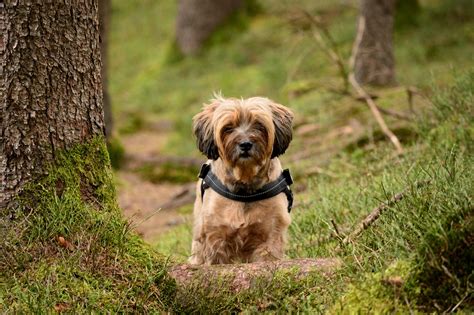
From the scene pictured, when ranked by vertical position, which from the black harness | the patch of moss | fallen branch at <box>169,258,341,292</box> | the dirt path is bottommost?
the dirt path

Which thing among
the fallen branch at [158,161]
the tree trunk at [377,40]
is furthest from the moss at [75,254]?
the tree trunk at [377,40]

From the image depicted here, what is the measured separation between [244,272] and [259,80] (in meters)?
12.0

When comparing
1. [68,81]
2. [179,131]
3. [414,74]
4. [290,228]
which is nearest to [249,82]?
[179,131]

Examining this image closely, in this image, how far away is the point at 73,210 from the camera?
4.42 m

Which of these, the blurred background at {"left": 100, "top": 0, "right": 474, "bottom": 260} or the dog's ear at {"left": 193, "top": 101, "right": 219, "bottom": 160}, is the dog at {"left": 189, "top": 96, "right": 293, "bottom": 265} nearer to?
the dog's ear at {"left": 193, "top": 101, "right": 219, "bottom": 160}

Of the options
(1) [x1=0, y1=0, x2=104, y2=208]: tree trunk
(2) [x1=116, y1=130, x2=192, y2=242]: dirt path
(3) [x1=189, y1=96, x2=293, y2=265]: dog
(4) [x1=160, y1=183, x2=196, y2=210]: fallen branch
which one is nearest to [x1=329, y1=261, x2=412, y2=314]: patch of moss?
(3) [x1=189, y1=96, x2=293, y2=265]: dog

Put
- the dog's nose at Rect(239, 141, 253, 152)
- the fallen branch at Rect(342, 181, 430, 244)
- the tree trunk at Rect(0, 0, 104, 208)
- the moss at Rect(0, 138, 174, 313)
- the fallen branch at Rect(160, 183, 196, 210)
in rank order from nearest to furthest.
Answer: the moss at Rect(0, 138, 174, 313) → the tree trunk at Rect(0, 0, 104, 208) → the fallen branch at Rect(342, 181, 430, 244) → the dog's nose at Rect(239, 141, 253, 152) → the fallen branch at Rect(160, 183, 196, 210)

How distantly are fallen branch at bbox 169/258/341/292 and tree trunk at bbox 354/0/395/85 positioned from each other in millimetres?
8154

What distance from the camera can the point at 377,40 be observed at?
489 inches

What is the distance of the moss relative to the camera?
395 centimetres

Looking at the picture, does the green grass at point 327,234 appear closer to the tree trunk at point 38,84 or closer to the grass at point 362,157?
the grass at point 362,157

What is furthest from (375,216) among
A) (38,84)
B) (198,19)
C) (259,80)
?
(198,19)

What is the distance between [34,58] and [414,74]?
10055 millimetres

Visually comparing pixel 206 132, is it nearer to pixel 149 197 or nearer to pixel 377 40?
pixel 149 197
